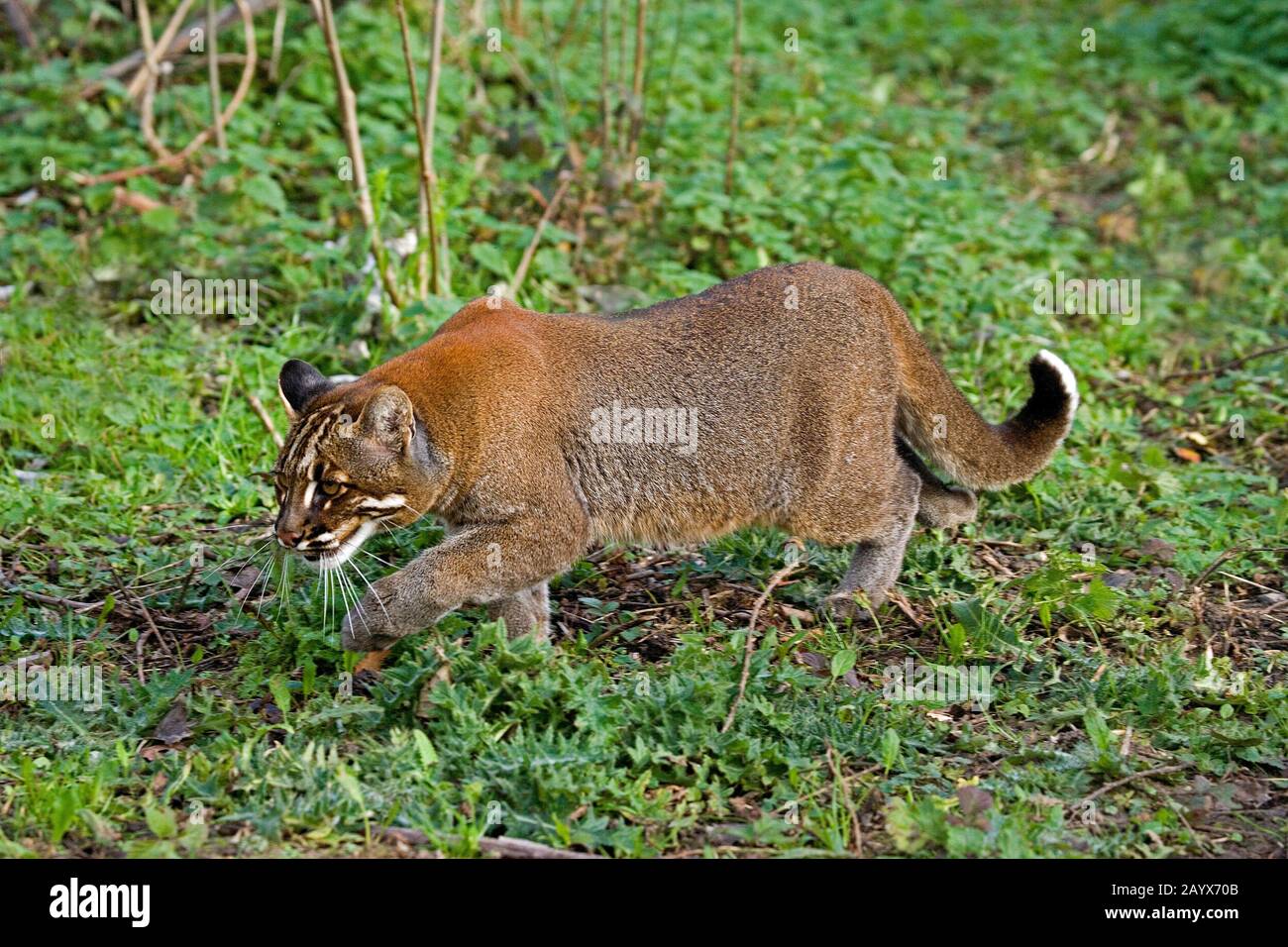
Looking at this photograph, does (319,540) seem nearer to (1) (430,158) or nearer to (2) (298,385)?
(2) (298,385)

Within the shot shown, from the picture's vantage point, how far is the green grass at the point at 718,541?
18.5 feet

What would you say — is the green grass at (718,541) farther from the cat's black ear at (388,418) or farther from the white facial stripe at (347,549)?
the cat's black ear at (388,418)

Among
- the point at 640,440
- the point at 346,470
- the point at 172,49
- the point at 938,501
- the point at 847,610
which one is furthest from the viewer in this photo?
the point at 172,49

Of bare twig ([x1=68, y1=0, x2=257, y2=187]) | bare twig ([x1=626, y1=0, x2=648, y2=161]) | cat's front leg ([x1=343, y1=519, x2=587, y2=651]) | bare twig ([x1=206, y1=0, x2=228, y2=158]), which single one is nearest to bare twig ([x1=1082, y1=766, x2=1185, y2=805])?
cat's front leg ([x1=343, y1=519, x2=587, y2=651])

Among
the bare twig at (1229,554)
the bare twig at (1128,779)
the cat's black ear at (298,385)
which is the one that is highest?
the cat's black ear at (298,385)

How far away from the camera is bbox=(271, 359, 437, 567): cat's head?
6.14 metres

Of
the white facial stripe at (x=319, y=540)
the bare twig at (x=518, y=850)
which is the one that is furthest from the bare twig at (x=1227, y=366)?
the bare twig at (x=518, y=850)

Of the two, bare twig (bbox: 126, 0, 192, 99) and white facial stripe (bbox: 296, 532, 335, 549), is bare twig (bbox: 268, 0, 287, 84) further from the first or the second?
white facial stripe (bbox: 296, 532, 335, 549)

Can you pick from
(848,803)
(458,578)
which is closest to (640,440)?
(458,578)

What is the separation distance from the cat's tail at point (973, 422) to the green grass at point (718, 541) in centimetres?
45

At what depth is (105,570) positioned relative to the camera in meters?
7.29

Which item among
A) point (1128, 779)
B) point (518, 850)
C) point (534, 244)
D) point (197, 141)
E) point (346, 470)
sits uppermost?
point (197, 141)

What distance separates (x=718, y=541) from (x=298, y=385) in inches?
90.7

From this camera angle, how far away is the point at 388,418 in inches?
243
